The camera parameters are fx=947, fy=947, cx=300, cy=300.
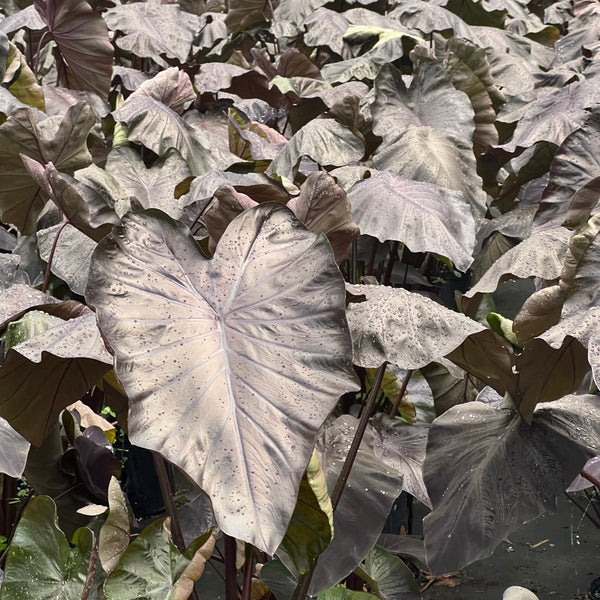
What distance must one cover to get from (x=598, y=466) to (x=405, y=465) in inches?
17.1

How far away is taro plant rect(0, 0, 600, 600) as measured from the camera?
3.17ft

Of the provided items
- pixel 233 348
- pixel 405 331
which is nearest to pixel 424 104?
pixel 405 331

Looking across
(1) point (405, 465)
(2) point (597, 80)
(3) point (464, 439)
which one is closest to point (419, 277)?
(2) point (597, 80)

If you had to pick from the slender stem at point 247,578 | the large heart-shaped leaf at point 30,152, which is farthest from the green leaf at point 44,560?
the large heart-shaped leaf at point 30,152

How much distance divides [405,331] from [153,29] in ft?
7.55

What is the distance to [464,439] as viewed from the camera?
1.33m

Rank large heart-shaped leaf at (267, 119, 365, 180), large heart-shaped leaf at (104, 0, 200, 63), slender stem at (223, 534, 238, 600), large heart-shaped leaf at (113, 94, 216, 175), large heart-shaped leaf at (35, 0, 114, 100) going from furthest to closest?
1. large heart-shaped leaf at (104, 0, 200, 63)
2. large heart-shaped leaf at (35, 0, 114, 100)
3. large heart-shaped leaf at (113, 94, 216, 175)
4. large heart-shaped leaf at (267, 119, 365, 180)
5. slender stem at (223, 534, 238, 600)

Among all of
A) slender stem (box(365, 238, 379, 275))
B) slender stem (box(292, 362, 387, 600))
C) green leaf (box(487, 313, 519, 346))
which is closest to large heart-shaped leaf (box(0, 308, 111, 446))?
slender stem (box(292, 362, 387, 600))

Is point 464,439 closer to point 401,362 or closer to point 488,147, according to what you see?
point 401,362

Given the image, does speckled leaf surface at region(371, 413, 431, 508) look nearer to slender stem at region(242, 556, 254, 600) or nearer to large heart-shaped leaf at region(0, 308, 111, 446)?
slender stem at region(242, 556, 254, 600)

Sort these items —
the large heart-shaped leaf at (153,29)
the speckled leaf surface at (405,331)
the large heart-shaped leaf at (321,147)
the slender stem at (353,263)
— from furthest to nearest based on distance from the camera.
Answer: the large heart-shaped leaf at (153,29) → the large heart-shaped leaf at (321,147) → the slender stem at (353,263) → the speckled leaf surface at (405,331)

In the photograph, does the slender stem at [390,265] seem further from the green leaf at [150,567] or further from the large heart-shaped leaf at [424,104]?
the green leaf at [150,567]

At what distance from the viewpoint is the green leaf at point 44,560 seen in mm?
1158

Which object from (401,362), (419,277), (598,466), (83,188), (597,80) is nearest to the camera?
(401,362)
